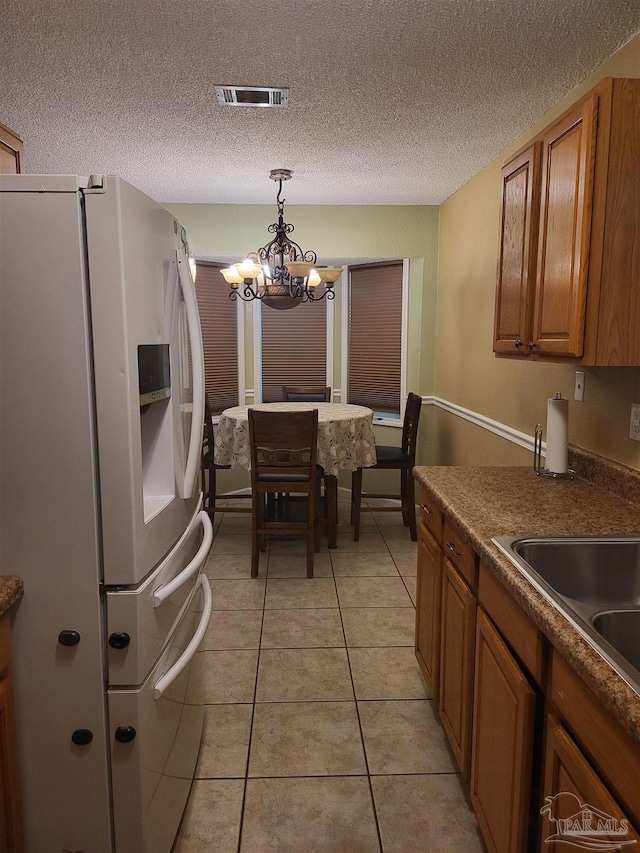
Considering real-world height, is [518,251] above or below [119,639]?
above

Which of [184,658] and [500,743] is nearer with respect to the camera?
[500,743]

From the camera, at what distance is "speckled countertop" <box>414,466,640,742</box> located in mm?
964

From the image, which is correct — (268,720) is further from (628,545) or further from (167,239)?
(167,239)

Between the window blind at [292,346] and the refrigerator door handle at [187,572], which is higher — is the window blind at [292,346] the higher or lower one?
the higher one

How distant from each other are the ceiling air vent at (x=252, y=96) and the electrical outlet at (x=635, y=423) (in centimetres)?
183

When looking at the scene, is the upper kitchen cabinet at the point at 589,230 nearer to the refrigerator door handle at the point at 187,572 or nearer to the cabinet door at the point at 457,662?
the cabinet door at the point at 457,662

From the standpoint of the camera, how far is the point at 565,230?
1812 mm

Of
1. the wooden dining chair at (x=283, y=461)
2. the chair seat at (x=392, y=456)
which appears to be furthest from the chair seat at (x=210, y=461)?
the chair seat at (x=392, y=456)

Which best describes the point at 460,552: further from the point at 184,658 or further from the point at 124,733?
the point at 124,733

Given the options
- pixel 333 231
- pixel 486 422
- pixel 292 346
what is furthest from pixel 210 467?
pixel 333 231

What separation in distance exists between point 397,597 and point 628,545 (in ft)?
6.54

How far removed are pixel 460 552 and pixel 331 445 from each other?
2153 mm

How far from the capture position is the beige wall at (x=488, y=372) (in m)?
2.17

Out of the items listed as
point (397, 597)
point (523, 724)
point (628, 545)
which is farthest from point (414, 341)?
point (523, 724)
